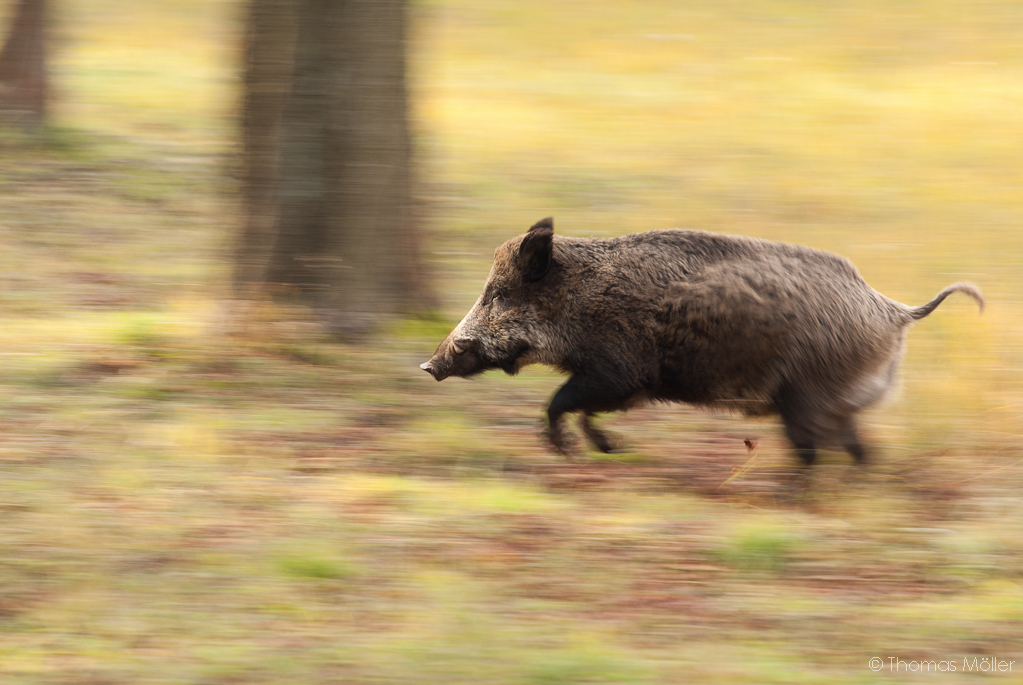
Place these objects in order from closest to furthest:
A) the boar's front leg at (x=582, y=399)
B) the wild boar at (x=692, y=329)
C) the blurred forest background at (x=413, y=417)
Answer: the blurred forest background at (x=413, y=417) → the wild boar at (x=692, y=329) → the boar's front leg at (x=582, y=399)

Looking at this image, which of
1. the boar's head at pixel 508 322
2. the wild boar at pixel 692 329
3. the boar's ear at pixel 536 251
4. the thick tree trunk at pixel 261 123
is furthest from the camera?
the thick tree trunk at pixel 261 123

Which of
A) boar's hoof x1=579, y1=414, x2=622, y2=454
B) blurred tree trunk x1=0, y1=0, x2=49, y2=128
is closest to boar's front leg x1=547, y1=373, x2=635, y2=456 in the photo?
boar's hoof x1=579, y1=414, x2=622, y2=454

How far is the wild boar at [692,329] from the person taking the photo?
5055 millimetres

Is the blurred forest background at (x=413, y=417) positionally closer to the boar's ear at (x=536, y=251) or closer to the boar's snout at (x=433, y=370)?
the boar's snout at (x=433, y=370)

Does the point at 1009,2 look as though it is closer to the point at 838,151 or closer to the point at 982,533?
the point at 838,151

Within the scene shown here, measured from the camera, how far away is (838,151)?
12031 millimetres

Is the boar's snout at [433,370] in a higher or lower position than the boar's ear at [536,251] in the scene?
lower

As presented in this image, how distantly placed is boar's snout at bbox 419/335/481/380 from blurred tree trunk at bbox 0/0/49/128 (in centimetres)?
780

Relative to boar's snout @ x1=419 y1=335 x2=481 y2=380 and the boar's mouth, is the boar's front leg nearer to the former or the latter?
the boar's mouth

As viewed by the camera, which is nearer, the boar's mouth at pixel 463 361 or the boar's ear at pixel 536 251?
the boar's ear at pixel 536 251

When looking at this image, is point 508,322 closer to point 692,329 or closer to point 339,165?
point 692,329

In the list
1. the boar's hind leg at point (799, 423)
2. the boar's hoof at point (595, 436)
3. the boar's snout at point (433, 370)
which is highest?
the boar's snout at point (433, 370)

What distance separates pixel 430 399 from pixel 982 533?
292 centimetres

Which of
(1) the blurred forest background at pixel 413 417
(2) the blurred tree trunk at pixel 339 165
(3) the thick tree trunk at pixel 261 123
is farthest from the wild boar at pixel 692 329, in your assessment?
(3) the thick tree trunk at pixel 261 123
